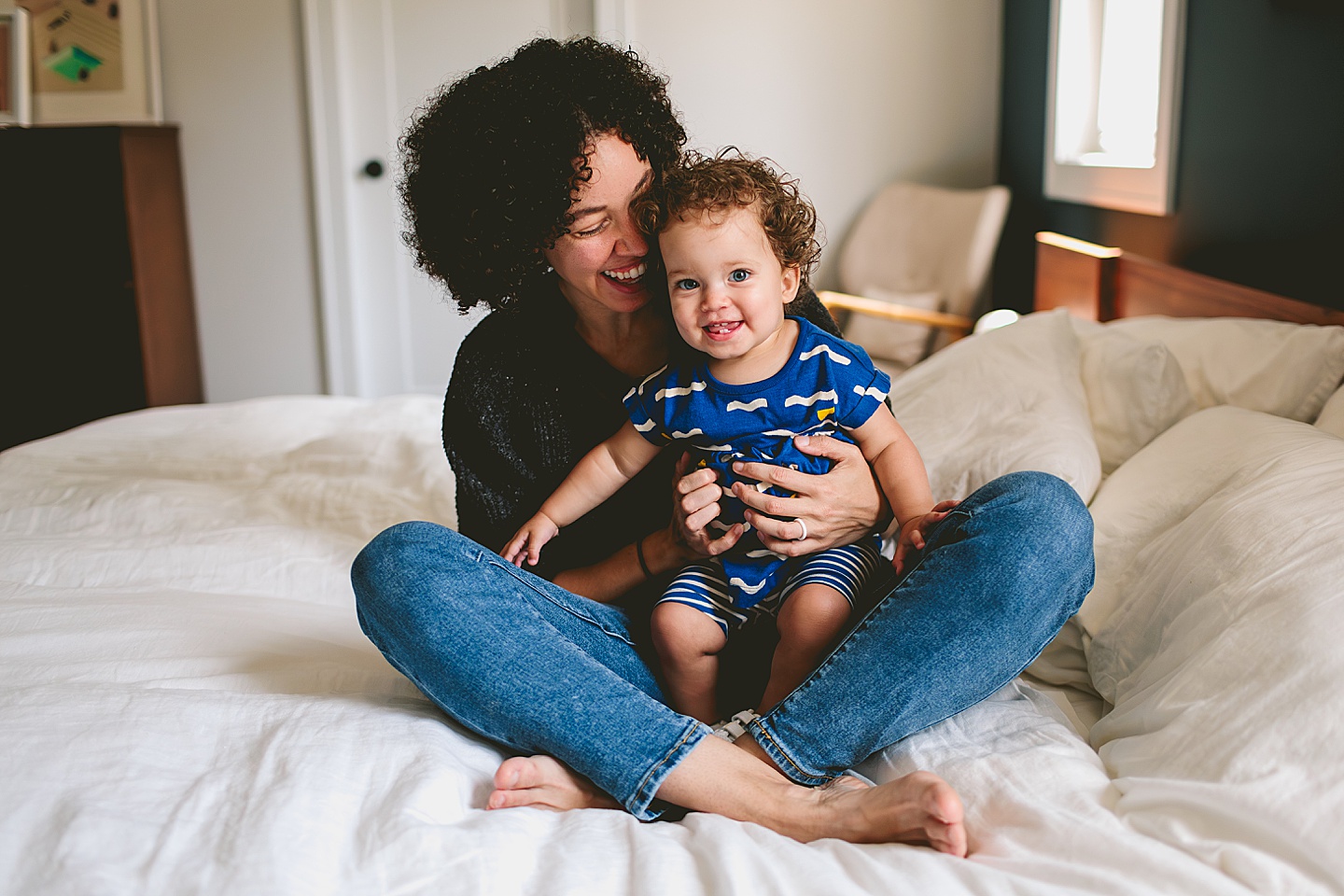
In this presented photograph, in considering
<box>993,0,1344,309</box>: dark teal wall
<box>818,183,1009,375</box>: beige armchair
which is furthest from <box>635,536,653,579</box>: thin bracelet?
<box>818,183,1009,375</box>: beige armchair

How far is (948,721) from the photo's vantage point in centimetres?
104

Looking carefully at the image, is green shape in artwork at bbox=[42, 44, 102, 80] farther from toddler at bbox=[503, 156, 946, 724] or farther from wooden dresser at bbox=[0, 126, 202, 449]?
toddler at bbox=[503, 156, 946, 724]

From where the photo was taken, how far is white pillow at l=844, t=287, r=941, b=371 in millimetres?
3322

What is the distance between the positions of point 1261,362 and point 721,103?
8.87 ft

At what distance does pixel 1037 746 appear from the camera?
A: 0.96 m

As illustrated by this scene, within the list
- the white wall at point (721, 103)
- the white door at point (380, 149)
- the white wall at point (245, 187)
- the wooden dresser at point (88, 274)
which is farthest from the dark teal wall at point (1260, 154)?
the wooden dresser at point (88, 274)

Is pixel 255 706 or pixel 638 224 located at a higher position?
pixel 638 224

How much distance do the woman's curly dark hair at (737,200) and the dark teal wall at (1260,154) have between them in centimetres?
96

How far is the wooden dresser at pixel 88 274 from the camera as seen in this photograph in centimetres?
381

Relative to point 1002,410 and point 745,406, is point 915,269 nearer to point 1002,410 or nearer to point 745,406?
point 1002,410

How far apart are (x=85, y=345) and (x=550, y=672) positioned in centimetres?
369

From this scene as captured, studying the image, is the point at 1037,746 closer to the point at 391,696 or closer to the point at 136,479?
the point at 391,696

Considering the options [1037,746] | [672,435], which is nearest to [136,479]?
[672,435]

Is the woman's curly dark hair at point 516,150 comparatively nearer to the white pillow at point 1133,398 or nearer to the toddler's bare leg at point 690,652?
the toddler's bare leg at point 690,652
